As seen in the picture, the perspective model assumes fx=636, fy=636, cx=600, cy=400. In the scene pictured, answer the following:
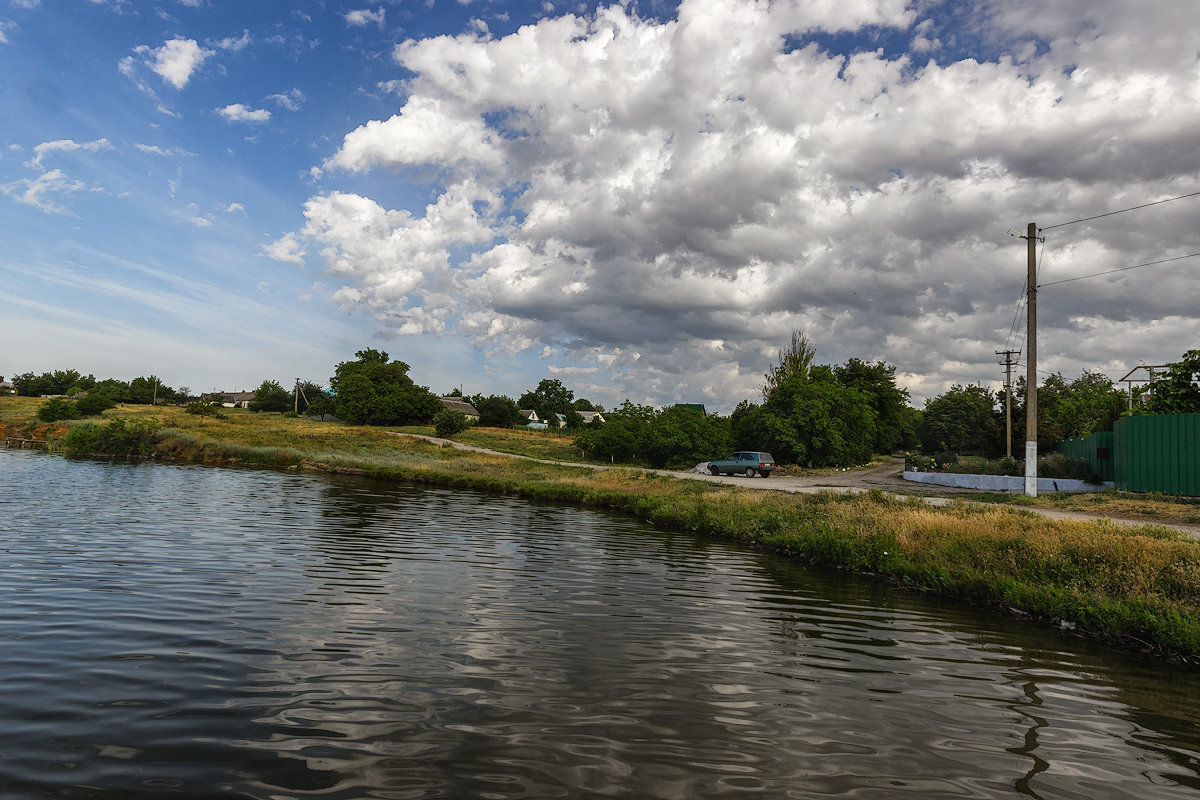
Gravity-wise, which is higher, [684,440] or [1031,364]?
[1031,364]

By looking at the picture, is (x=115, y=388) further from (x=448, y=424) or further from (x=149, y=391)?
(x=448, y=424)

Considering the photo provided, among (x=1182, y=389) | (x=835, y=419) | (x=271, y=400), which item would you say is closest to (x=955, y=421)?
(x=835, y=419)

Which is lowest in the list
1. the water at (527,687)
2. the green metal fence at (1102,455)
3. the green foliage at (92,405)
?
the water at (527,687)

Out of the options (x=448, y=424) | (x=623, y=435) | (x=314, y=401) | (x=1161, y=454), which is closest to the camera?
(x=1161, y=454)

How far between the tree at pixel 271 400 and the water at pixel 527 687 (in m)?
126

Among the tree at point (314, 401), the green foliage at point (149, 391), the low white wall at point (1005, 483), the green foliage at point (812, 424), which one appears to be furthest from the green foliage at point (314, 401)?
the low white wall at point (1005, 483)

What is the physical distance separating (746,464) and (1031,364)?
22473mm

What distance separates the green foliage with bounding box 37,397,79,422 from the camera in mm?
67500

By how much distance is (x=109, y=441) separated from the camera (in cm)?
4584

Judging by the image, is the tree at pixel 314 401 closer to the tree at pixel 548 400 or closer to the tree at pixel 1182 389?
the tree at pixel 548 400

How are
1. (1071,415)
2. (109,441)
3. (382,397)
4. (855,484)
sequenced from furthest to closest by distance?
(382,397)
(1071,415)
(109,441)
(855,484)

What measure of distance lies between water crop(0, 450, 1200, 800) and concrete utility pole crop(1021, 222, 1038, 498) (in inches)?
615

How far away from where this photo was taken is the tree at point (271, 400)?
12888 centimetres

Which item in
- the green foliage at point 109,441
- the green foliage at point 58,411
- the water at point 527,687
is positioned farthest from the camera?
the green foliage at point 58,411
